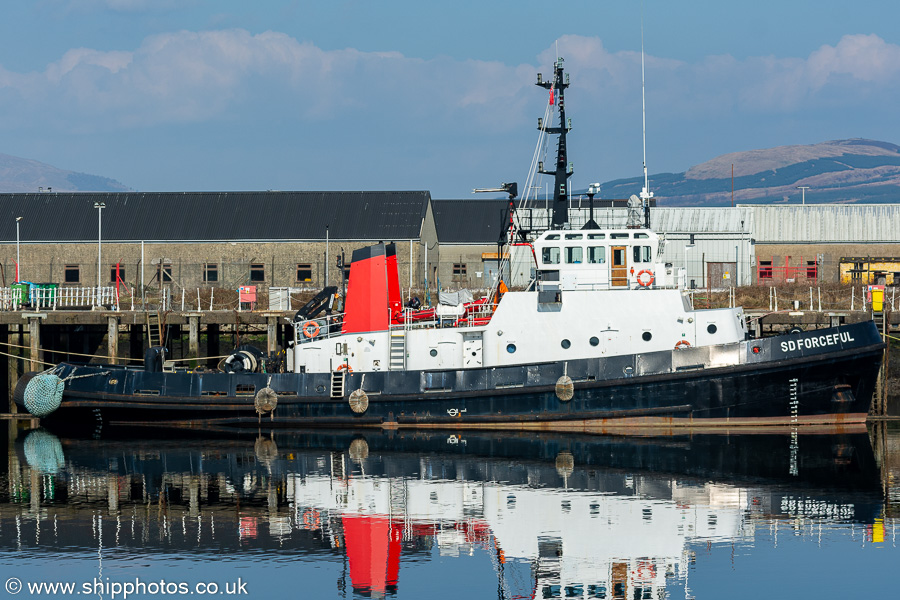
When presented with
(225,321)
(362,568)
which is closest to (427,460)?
(362,568)

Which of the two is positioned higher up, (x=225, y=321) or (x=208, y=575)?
(x=225, y=321)

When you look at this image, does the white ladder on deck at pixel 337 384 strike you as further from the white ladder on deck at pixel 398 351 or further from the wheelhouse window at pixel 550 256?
the wheelhouse window at pixel 550 256

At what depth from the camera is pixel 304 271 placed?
155 ft

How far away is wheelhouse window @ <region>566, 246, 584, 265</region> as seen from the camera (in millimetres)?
24641

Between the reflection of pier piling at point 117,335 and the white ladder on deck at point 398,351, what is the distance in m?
5.49

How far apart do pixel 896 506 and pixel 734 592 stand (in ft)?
17.4

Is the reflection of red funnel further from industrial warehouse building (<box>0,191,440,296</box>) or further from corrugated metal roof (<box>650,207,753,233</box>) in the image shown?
industrial warehouse building (<box>0,191,440,296</box>)

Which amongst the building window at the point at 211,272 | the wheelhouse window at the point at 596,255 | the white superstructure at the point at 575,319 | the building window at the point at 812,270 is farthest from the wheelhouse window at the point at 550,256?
the building window at the point at 211,272

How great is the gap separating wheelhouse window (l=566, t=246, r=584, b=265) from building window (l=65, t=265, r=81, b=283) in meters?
29.6

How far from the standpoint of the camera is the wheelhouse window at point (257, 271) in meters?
47.2

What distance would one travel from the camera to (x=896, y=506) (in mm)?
17359

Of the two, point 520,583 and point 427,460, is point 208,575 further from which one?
point 427,460

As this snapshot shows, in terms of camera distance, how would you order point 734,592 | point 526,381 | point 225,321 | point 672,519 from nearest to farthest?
point 734,592 < point 672,519 < point 526,381 < point 225,321

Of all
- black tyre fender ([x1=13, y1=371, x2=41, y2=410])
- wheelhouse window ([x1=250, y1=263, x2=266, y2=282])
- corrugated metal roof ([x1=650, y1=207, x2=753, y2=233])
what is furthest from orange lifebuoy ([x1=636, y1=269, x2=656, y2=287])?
wheelhouse window ([x1=250, y1=263, x2=266, y2=282])
